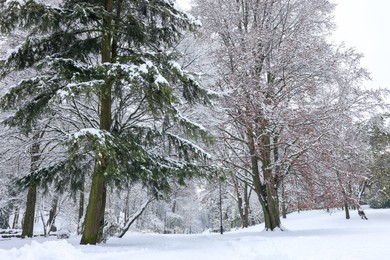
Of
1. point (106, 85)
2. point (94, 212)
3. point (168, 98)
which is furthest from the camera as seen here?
point (94, 212)

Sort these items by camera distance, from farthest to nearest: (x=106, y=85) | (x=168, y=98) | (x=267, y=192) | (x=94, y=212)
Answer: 1. (x=267, y=192)
2. (x=94, y=212)
3. (x=106, y=85)
4. (x=168, y=98)

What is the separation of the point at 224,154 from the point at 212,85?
3.19 metres

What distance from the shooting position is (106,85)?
6957mm

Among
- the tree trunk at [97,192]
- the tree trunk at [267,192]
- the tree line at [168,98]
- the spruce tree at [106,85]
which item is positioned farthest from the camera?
the tree trunk at [267,192]

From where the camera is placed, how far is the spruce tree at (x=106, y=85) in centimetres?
639

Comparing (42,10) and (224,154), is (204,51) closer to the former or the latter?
(224,154)

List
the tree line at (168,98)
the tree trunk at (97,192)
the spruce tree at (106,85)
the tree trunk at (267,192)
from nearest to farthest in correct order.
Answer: the spruce tree at (106,85) < the tree line at (168,98) < the tree trunk at (97,192) < the tree trunk at (267,192)

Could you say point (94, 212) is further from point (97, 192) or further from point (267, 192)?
point (267, 192)

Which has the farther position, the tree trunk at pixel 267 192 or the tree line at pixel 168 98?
the tree trunk at pixel 267 192

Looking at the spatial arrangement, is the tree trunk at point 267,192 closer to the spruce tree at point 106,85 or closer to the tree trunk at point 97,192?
the spruce tree at point 106,85

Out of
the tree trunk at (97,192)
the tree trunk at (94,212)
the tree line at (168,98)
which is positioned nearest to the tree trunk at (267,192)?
the tree line at (168,98)

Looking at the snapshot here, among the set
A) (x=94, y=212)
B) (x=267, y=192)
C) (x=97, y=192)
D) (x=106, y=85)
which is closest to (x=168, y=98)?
(x=106, y=85)

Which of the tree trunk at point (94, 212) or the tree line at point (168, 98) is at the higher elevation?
the tree line at point (168, 98)

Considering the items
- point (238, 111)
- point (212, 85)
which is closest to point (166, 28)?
point (212, 85)
